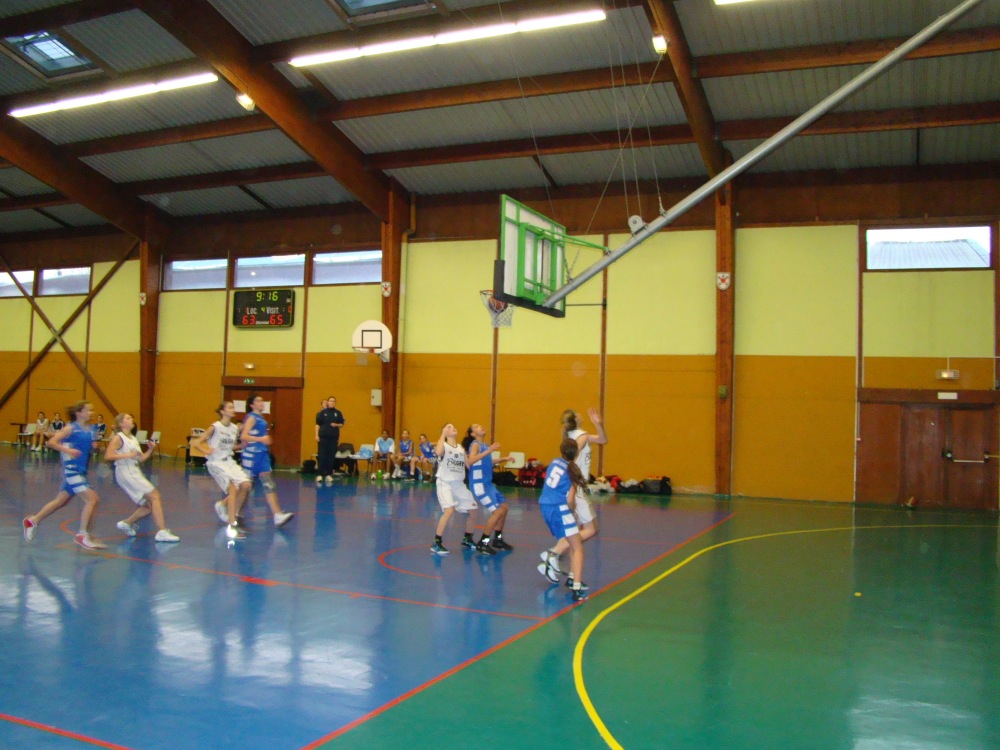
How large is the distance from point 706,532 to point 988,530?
549 centimetres

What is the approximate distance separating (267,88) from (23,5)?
201 inches

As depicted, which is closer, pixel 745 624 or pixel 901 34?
pixel 745 624

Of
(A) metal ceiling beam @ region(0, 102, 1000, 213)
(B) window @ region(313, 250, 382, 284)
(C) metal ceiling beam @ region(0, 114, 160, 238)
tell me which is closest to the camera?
(A) metal ceiling beam @ region(0, 102, 1000, 213)

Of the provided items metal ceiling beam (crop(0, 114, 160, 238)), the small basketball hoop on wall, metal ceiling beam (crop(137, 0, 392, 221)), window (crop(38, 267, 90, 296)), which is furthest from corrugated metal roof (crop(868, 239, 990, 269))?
window (crop(38, 267, 90, 296))

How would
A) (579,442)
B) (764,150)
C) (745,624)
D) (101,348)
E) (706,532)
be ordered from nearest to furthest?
1. (745,624)
2. (579,442)
3. (764,150)
4. (706,532)
5. (101,348)

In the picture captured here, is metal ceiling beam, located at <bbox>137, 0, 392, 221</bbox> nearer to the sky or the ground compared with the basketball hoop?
nearer to the sky

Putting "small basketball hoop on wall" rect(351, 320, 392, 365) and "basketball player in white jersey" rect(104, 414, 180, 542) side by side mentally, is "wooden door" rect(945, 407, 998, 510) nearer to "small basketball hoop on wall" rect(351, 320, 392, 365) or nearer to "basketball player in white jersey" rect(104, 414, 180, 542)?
"small basketball hoop on wall" rect(351, 320, 392, 365)

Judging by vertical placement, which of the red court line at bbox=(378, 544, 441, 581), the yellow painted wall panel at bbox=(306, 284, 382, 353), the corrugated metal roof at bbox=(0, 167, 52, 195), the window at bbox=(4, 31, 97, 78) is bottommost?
the red court line at bbox=(378, 544, 441, 581)

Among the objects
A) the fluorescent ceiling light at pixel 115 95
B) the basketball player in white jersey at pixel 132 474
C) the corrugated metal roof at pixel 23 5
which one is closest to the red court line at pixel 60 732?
the basketball player in white jersey at pixel 132 474

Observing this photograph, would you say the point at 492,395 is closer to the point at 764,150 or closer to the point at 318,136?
the point at 318,136

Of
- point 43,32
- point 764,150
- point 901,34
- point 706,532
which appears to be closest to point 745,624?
point 706,532

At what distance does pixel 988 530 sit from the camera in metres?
14.3

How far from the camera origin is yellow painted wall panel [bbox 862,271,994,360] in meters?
18.1

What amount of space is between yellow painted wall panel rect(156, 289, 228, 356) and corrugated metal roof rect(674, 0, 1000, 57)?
16.9m
